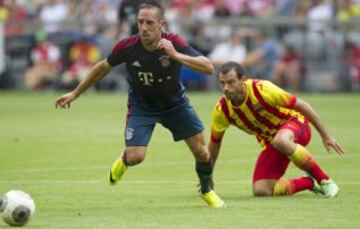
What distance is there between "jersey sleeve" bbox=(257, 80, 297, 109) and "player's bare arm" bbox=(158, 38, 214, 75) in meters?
1.07

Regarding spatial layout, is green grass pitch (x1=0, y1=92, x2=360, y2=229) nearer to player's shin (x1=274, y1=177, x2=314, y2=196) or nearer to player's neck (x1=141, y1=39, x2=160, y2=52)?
player's shin (x1=274, y1=177, x2=314, y2=196)

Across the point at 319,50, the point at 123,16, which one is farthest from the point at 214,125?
the point at 319,50

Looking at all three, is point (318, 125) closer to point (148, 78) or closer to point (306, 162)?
point (306, 162)

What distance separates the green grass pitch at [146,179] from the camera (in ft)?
34.7

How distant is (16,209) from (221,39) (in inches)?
853

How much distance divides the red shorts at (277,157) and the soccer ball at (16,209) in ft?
11.3

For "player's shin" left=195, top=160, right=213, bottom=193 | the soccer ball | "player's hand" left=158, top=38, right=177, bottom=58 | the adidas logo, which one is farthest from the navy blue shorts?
the soccer ball

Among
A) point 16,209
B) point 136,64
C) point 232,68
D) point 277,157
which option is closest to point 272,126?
point 277,157

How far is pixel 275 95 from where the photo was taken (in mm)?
12211

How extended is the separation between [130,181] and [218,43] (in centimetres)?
1726

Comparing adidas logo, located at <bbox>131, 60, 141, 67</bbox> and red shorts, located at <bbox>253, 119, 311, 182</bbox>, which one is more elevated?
adidas logo, located at <bbox>131, 60, 141, 67</bbox>

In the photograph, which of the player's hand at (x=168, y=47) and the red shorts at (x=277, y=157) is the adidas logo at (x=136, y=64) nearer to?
the player's hand at (x=168, y=47)

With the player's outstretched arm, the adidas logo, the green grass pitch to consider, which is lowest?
the green grass pitch

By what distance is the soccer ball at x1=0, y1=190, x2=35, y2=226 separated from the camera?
10008 mm
